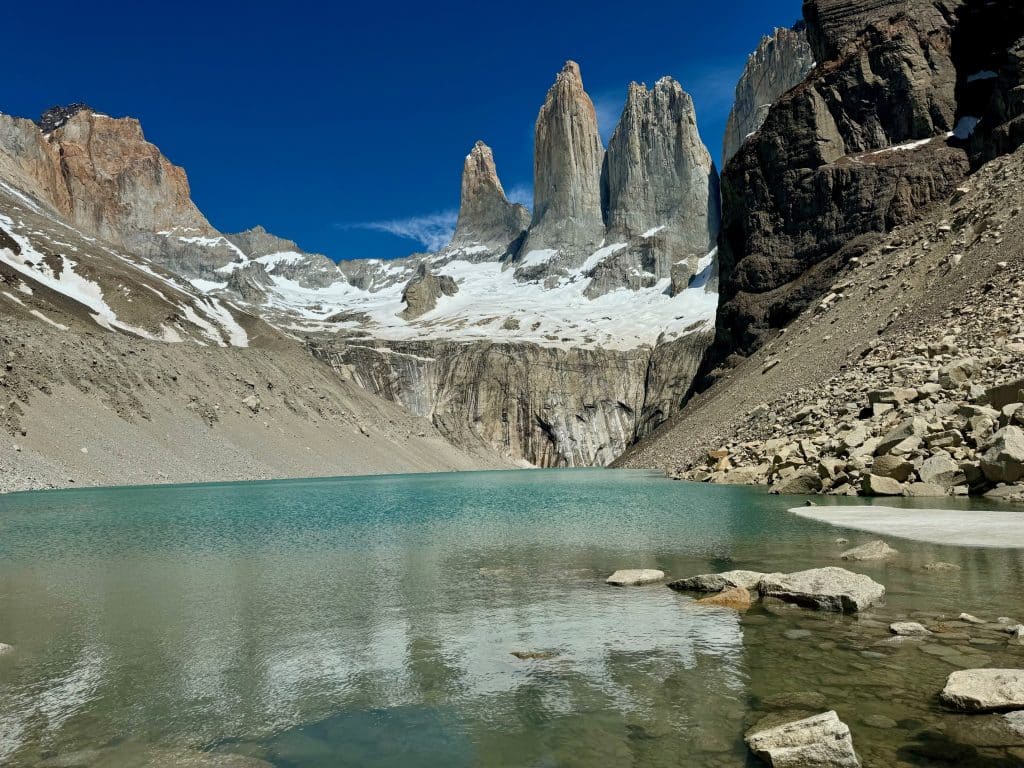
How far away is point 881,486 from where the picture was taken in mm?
24344

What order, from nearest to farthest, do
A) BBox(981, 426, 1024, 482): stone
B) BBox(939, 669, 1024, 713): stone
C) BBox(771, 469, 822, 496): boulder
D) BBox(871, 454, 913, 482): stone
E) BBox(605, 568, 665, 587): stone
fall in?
BBox(939, 669, 1024, 713): stone, BBox(605, 568, 665, 587): stone, BBox(981, 426, 1024, 482): stone, BBox(871, 454, 913, 482): stone, BBox(771, 469, 822, 496): boulder

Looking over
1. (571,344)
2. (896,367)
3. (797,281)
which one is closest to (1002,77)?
(797,281)

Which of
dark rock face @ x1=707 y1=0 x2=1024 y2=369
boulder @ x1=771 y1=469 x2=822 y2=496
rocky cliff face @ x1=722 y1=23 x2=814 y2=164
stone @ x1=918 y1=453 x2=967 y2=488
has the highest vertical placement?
rocky cliff face @ x1=722 y1=23 x2=814 y2=164

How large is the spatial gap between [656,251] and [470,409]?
8335 centimetres

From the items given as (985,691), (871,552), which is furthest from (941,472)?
(985,691)

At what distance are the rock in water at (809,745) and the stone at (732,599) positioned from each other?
4.63 meters

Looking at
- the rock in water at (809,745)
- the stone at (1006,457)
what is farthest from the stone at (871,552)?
the stone at (1006,457)

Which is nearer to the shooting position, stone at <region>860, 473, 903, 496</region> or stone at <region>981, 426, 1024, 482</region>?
stone at <region>981, 426, 1024, 482</region>

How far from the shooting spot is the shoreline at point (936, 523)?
45.8 feet

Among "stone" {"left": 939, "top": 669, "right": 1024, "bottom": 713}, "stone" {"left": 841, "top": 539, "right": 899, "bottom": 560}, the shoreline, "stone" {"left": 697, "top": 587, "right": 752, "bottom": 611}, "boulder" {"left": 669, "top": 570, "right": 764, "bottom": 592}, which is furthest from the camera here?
the shoreline

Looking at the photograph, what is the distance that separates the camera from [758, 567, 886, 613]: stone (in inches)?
366

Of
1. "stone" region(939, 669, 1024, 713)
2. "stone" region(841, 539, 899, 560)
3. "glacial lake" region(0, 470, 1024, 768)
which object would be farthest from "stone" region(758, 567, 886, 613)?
"stone" region(939, 669, 1024, 713)

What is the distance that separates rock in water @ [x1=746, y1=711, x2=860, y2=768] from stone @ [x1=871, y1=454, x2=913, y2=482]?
21.6 metres

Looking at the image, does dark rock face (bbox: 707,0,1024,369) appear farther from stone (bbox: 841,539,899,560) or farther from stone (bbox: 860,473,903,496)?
stone (bbox: 841,539,899,560)
